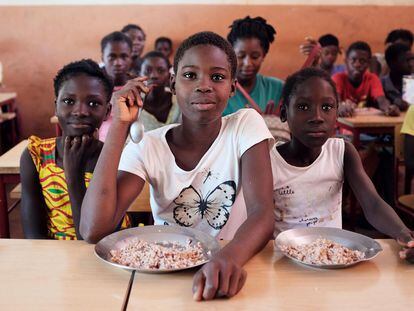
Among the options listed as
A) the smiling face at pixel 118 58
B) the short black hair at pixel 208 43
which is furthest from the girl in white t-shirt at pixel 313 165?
the smiling face at pixel 118 58

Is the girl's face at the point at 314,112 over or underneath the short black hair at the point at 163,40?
underneath

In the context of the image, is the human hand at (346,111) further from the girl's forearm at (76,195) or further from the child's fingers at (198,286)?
the child's fingers at (198,286)

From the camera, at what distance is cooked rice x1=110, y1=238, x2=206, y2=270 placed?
1.12 metres

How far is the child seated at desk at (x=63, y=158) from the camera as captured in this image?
5.66ft

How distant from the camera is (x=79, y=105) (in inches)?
70.7

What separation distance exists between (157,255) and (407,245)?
22.5 inches

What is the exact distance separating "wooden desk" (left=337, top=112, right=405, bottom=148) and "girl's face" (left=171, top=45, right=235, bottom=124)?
2.16 metres

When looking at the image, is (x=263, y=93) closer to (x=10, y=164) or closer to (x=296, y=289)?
(x=10, y=164)

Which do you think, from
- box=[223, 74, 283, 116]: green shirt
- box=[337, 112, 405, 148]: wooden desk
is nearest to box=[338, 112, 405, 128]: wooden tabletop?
box=[337, 112, 405, 148]: wooden desk

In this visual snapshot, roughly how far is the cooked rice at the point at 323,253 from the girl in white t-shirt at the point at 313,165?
46cm

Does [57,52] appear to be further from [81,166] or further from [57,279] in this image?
[57,279]

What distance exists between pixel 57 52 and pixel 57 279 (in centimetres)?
506

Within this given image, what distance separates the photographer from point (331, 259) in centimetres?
116

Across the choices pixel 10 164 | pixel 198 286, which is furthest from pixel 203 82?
pixel 10 164
